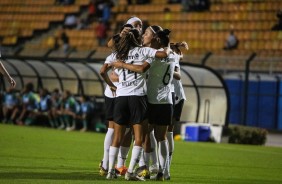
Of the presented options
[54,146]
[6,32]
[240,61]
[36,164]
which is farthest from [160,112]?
[6,32]

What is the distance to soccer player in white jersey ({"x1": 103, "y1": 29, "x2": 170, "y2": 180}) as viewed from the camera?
13.8m

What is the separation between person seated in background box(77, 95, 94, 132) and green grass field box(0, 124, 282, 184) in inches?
154

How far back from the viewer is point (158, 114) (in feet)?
46.8

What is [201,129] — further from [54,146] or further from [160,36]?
[160,36]

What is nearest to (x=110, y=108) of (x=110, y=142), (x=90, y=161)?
(x=110, y=142)

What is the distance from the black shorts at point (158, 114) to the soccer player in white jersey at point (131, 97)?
13.2 inches

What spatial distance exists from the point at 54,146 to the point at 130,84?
331 inches

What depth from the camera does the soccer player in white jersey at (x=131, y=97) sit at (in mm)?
13820

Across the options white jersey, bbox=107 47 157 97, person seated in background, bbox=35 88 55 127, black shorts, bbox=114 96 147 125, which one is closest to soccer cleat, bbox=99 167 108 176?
black shorts, bbox=114 96 147 125

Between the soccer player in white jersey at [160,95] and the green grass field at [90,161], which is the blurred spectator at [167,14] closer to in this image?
the green grass field at [90,161]

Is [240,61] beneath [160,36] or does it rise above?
beneath

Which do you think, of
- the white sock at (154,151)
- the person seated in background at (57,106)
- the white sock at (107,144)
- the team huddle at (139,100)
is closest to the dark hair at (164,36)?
the team huddle at (139,100)

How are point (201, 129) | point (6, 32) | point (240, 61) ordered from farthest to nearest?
point (6, 32)
point (240, 61)
point (201, 129)

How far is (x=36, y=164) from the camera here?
53.6 feet
